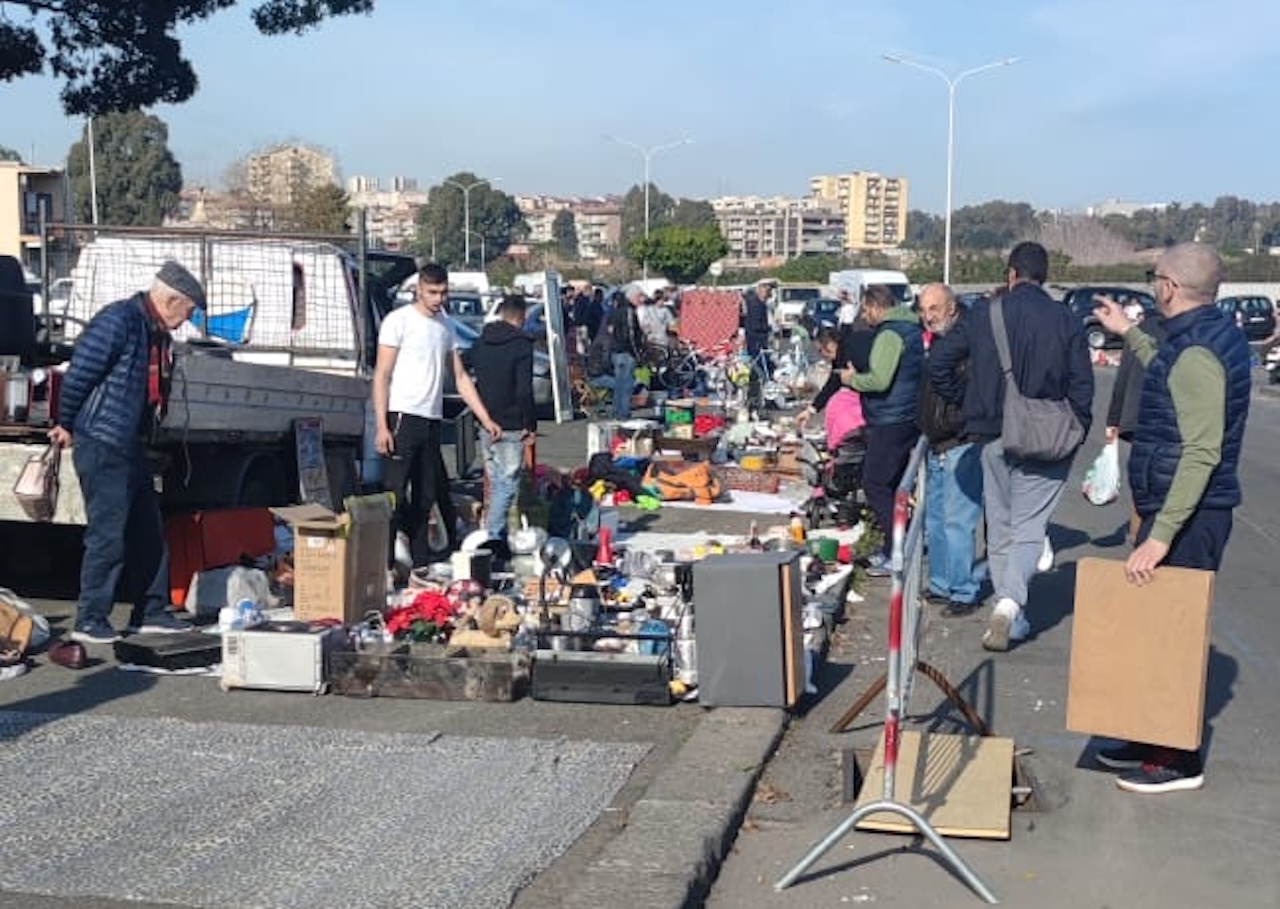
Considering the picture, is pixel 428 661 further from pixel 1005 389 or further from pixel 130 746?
pixel 1005 389

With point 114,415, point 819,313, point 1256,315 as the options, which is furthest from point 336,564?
point 1256,315

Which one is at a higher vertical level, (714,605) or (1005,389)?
(1005,389)

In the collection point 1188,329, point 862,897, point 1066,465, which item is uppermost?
point 1188,329

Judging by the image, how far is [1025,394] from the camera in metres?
8.16

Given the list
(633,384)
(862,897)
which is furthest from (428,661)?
(633,384)

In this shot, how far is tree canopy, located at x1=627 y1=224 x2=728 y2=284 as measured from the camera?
74.6 metres

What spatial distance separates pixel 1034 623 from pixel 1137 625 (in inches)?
132

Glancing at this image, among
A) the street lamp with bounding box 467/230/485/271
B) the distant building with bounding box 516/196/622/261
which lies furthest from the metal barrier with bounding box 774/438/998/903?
the distant building with bounding box 516/196/622/261

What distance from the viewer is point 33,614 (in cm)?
800

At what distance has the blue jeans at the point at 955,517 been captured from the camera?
30.2 ft

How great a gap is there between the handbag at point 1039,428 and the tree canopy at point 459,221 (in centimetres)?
9477

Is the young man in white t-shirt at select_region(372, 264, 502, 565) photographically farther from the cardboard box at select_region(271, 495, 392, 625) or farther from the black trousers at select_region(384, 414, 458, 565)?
the cardboard box at select_region(271, 495, 392, 625)

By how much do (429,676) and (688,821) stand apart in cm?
214

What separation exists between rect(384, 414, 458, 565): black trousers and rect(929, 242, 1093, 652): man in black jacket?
335 cm
